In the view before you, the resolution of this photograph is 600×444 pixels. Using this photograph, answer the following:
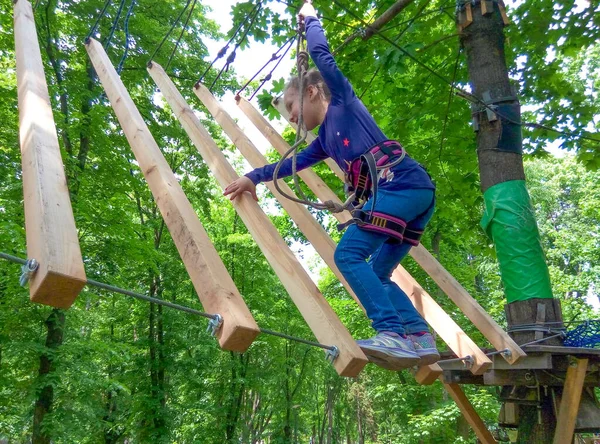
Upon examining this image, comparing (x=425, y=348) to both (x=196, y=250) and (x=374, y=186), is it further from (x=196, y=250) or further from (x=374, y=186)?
(x=196, y=250)

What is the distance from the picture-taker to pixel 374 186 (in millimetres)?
2143

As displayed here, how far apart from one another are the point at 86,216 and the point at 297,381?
1269 cm

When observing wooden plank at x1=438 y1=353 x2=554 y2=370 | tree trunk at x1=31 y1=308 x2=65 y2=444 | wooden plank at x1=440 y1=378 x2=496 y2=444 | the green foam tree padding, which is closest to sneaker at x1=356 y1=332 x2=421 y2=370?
wooden plank at x1=438 y1=353 x2=554 y2=370

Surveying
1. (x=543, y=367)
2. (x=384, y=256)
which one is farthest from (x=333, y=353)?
(x=543, y=367)

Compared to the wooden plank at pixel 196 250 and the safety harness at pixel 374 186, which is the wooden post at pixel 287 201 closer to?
the safety harness at pixel 374 186

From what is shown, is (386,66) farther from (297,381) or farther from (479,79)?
(297,381)

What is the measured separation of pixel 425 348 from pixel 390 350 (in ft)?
1.09

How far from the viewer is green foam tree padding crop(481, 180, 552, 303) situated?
3449 mm

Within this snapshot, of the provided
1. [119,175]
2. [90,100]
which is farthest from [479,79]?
[90,100]

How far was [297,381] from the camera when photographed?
18078 mm

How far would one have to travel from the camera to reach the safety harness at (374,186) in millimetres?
2109

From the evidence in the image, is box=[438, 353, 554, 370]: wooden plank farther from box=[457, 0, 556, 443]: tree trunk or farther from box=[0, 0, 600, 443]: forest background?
box=[0, 0, 600, 443]: forest background

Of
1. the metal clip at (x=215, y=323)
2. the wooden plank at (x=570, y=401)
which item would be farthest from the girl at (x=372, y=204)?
the wooden plank at (x=570, y=401)

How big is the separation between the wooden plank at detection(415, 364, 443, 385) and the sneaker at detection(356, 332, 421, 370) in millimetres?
346
